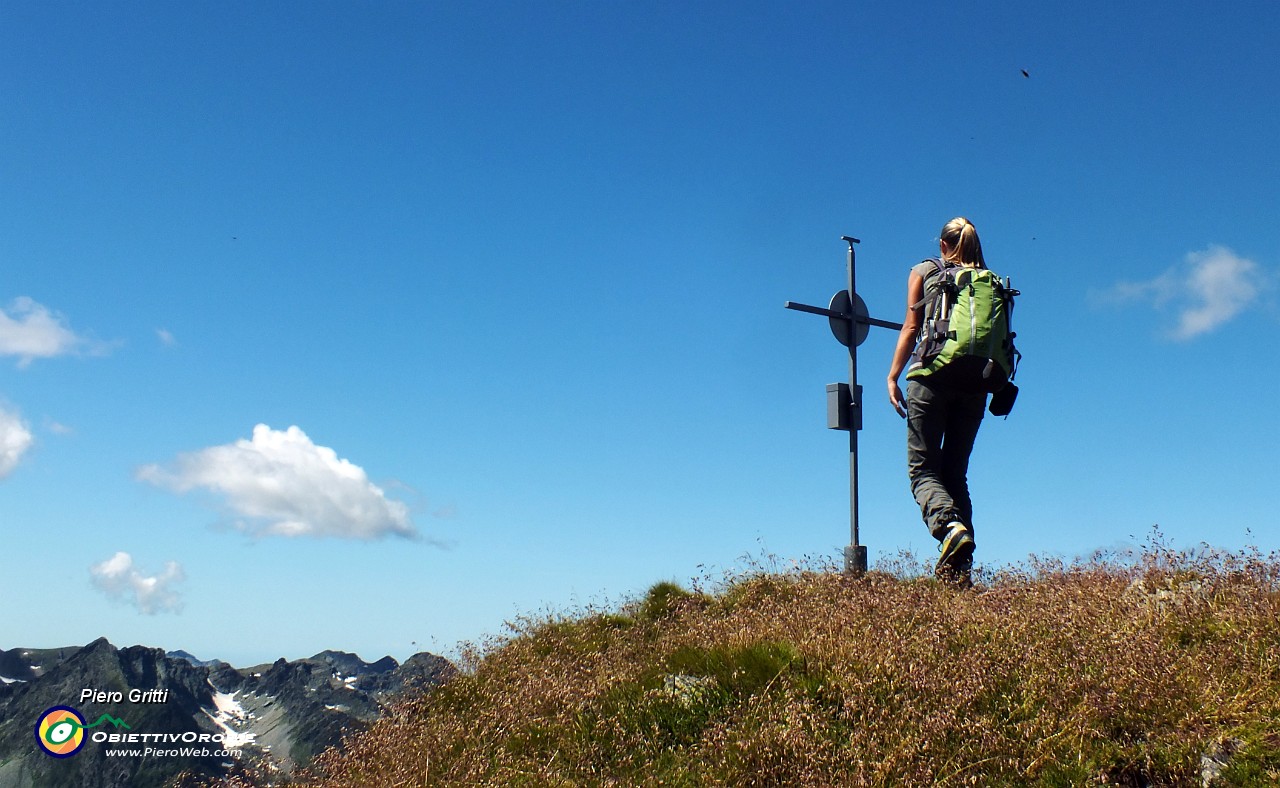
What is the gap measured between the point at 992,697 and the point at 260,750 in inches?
205

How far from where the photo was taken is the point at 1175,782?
4.40 metres

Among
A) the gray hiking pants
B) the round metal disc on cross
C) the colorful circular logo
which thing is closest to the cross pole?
the round metal disc on cross

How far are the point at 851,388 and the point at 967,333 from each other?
2.74 m

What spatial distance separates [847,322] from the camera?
10.6 meters

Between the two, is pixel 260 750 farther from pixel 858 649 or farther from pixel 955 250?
pixel 955 250

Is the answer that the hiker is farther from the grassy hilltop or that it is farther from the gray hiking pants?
the grassy hilltop

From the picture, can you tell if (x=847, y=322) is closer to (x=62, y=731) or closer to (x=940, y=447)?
(x=940, y=447)

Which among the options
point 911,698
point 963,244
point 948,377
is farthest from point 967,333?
point 911,698

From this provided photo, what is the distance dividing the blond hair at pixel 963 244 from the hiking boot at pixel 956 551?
2.38m

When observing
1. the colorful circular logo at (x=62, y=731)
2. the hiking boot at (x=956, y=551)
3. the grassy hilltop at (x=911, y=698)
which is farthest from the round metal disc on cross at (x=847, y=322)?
the colorful circular logo at (x=62, y=731)

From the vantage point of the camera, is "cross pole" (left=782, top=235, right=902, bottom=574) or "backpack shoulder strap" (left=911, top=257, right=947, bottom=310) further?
"cross pole" (left=782, top=235, right=902, bottom=574)

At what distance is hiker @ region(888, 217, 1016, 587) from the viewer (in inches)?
299

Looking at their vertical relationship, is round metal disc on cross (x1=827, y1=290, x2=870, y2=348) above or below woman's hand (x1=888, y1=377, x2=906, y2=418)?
above

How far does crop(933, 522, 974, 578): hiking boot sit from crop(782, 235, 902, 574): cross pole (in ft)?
5.68
